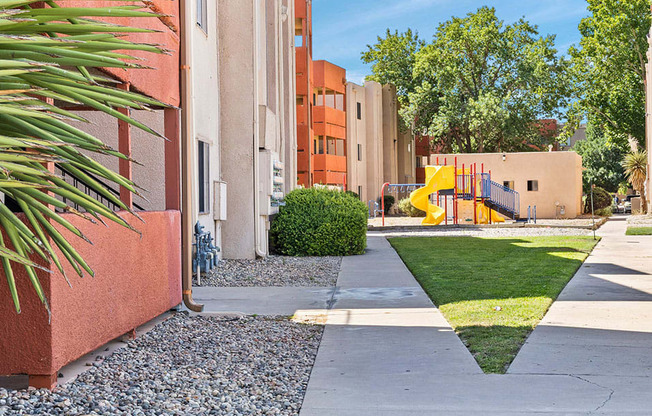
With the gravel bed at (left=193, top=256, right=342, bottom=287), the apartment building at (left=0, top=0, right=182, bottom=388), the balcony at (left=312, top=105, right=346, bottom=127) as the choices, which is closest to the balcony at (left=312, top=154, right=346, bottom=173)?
the balcony at (left=312, top=105, right=346, bottom=127)

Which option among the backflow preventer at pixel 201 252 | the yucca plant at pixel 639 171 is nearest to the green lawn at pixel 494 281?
the backflow preventer at pixel 201 252

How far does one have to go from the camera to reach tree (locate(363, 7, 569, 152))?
2039 inches

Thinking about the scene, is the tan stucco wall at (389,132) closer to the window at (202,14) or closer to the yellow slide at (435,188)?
the yellow slide at (435,188)

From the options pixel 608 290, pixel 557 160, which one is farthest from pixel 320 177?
pixel 608 290

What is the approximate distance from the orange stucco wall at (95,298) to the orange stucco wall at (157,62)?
128 centimetres

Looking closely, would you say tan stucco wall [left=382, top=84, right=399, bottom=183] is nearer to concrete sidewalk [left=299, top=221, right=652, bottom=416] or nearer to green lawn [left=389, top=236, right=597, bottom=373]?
green lawn [left=389, top=236, right=597, bottom=373]

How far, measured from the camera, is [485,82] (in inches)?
2125

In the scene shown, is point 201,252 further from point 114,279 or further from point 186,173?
point 114,279

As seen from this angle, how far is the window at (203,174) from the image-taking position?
45.3 feet

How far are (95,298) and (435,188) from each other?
29.2 metres

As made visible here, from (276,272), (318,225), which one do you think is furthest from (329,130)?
(276,272)

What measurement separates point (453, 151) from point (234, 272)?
155 ft

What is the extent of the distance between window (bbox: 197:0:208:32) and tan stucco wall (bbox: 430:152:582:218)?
29617mm

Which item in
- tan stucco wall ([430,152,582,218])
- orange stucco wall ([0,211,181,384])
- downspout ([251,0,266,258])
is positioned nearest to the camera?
orange stucco wall ([0,211,181,384])
